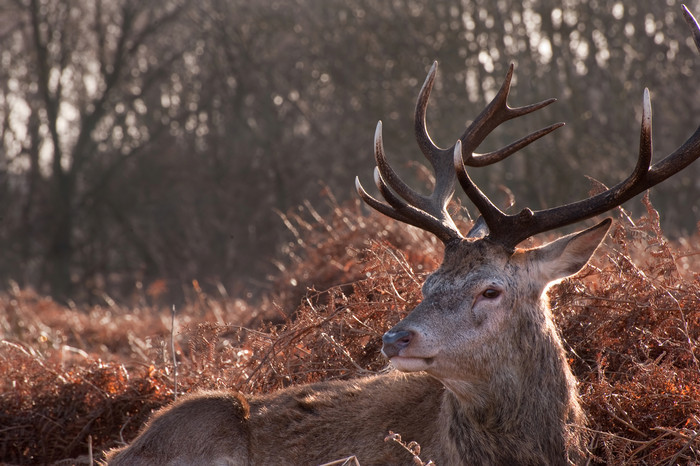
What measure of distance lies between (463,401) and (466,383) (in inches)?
4.6

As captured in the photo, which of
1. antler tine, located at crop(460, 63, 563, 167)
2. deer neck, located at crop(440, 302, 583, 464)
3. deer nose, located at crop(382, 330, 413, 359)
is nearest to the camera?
deer nose, located at crop(382, 330, 413, 359)

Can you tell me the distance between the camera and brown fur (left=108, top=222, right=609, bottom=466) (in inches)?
163

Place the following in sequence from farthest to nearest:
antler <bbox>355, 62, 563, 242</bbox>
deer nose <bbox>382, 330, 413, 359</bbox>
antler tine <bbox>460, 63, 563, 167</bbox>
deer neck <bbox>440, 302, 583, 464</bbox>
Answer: antler tine <bbox>460, 63, 563, 167</bbox> < antler <bbox>355, 62, 563, 242</bbox> < deer neck <bbox>440, 302, 583, 464</bbox> < deer nose <bbox>382, 330, 413, 359</bbox>

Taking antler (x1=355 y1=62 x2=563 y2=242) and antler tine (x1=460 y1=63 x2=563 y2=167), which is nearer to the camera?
antler (x1=355 y1=62 x2=563 y2=242)

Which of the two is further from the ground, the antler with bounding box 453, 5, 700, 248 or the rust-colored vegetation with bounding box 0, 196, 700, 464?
the antler with bounding box 453, 5, 700, 248

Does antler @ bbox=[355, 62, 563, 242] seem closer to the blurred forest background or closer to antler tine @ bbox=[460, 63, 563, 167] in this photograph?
antler tine @ bbox=[460, 63, 563, 167]

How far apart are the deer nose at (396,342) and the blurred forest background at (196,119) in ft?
45.1

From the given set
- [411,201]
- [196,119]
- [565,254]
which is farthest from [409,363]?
[196,119]

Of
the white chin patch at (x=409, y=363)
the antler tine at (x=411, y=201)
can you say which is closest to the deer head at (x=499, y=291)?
the white chin patch at (x=409, y=363)

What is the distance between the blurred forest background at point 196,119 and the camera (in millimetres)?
18875

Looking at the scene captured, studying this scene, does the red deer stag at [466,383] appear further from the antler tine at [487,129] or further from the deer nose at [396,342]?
the antler tine at [487,129]

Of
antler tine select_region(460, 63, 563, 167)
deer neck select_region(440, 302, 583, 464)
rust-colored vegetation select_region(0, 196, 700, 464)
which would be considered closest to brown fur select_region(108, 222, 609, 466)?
deer neck select_region(440, 302, 583, 464)

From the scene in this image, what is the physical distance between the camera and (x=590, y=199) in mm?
4258

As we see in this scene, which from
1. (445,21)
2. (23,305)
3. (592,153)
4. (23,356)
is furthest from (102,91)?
(23,356)
